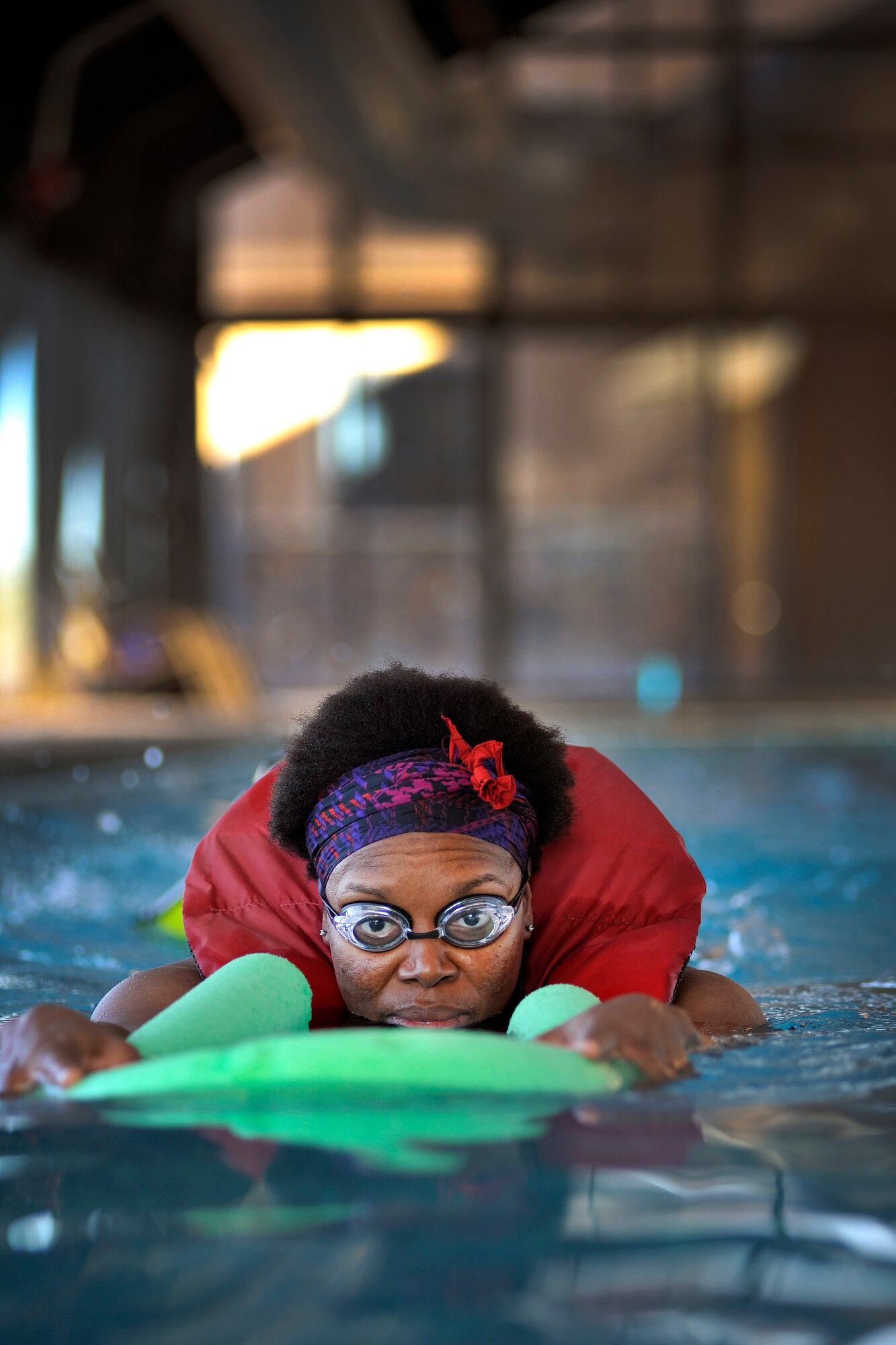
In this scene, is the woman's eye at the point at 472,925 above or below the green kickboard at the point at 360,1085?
above

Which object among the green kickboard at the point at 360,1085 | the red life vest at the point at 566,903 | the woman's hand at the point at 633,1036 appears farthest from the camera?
the red life vest at the point at 566,903

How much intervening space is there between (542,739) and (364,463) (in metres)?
12.6

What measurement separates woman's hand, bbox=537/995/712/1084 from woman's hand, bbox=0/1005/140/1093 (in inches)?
19.6

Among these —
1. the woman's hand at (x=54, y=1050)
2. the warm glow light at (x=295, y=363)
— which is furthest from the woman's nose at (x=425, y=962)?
the warm glow light at (x=295, y=363)

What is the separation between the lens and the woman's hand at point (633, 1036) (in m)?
1.70

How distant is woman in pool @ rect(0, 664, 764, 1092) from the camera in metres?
1.82

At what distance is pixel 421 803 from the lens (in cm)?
191

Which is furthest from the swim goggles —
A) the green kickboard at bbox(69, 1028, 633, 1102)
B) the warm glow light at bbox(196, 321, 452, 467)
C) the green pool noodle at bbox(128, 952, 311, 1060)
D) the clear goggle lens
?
the warm glow light at bbox(196, 321, 452, 467)

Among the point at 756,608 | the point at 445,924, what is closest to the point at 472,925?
the point at 445,924

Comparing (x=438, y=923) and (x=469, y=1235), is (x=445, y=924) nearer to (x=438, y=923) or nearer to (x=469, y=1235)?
(x=438, y=923)

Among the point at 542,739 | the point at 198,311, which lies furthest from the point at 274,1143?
the point at 198,311

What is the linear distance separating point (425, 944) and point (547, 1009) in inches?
6.7

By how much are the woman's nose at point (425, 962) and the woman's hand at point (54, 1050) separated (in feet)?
1.14

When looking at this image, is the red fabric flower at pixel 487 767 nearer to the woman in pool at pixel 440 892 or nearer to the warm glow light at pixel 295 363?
the woman in pool at pixel 440 892
